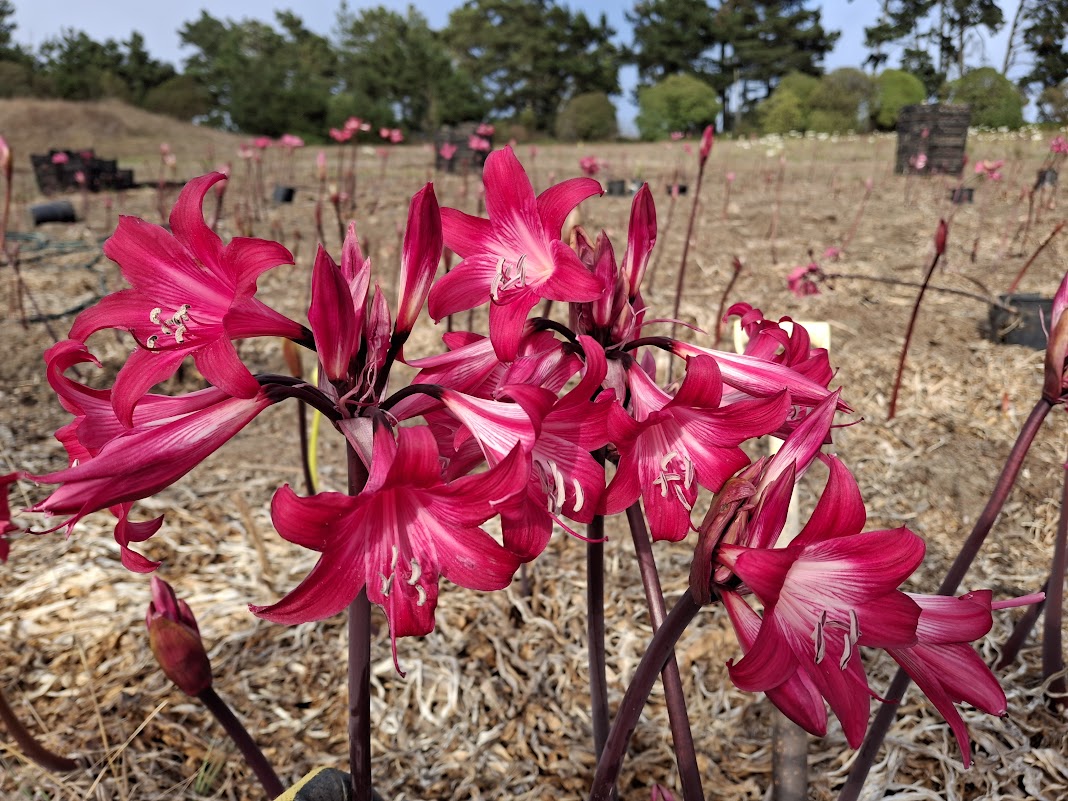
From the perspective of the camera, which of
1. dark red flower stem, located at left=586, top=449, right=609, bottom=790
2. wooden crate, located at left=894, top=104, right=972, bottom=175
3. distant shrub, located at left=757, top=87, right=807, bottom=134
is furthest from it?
distant shrub, located at left=757, top=87, right=807, bottom=134

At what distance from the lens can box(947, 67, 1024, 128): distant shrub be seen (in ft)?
81.3

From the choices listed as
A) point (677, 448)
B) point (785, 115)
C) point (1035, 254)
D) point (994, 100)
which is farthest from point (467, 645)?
point (785, 115)

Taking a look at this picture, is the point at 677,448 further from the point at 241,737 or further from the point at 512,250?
the point at 241,737

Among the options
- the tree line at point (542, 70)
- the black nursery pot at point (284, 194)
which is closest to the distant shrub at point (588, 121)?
the tree line at point (542, 70)

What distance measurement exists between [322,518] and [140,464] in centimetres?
20

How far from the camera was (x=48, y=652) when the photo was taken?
2.03 meters

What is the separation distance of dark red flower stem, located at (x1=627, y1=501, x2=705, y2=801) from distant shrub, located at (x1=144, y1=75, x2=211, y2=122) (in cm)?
3826

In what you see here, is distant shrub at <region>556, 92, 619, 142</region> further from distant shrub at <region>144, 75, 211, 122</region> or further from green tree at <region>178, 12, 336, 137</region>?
distant shrub at <region>144, 75, 211, 122</region>

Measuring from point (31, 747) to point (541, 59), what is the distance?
47321 millimetres

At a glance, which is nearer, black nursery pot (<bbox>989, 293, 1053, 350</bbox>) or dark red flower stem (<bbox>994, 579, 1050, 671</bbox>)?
dark red flower stem (<bbox>994, 579, 1050, 671</bbox>)

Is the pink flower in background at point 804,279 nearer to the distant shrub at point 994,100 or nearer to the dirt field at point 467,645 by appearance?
the dirt field at point 467,645

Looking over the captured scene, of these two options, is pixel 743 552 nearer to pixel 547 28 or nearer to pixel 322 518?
pixel 322 518

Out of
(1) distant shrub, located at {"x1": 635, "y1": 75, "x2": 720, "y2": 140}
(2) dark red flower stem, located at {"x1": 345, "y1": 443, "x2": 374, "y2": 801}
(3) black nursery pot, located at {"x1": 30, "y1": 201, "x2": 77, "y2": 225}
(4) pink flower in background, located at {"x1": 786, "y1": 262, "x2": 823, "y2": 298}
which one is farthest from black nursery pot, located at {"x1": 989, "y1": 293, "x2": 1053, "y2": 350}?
(1) distant shrub, located at {"x1": 635, "y1": 75, "x2": 720, "y2": 140}

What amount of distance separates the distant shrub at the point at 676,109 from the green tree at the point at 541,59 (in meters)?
11.4
